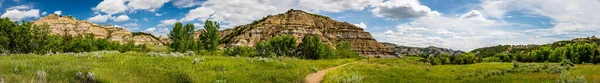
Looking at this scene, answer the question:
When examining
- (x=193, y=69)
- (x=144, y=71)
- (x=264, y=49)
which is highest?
(x=144, y=71)

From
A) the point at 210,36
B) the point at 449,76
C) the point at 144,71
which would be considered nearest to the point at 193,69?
the point at 144,71

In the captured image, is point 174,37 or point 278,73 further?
point 174,37

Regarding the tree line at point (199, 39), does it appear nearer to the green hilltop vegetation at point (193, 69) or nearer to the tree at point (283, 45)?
the tree at point (283, 45)

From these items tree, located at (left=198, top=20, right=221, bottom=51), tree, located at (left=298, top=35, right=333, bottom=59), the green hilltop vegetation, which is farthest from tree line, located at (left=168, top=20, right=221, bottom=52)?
the green hilltop vegetation

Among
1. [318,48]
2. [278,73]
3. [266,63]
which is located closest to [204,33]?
[318,48]

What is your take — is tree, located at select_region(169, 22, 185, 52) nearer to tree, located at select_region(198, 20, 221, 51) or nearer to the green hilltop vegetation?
tree, located at select_region(198, 20, 221, 51)

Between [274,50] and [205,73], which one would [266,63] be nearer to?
[205,73]

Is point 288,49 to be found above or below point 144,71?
below

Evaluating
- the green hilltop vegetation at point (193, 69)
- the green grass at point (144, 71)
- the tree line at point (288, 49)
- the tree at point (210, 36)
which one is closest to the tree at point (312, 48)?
the tree line at point (288, 49)

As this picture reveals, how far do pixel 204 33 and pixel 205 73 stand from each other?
78.7 metres

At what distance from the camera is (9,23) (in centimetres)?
6144

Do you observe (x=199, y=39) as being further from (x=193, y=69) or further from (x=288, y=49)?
(x=193, y=69)

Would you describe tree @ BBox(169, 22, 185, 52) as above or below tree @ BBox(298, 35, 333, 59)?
above

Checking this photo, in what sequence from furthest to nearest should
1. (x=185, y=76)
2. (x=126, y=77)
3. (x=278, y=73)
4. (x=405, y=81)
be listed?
1. (x=405, y=81)
2. (x=278, y=73)
3. (x=185, y=76)
4. (x=126, y=77)
